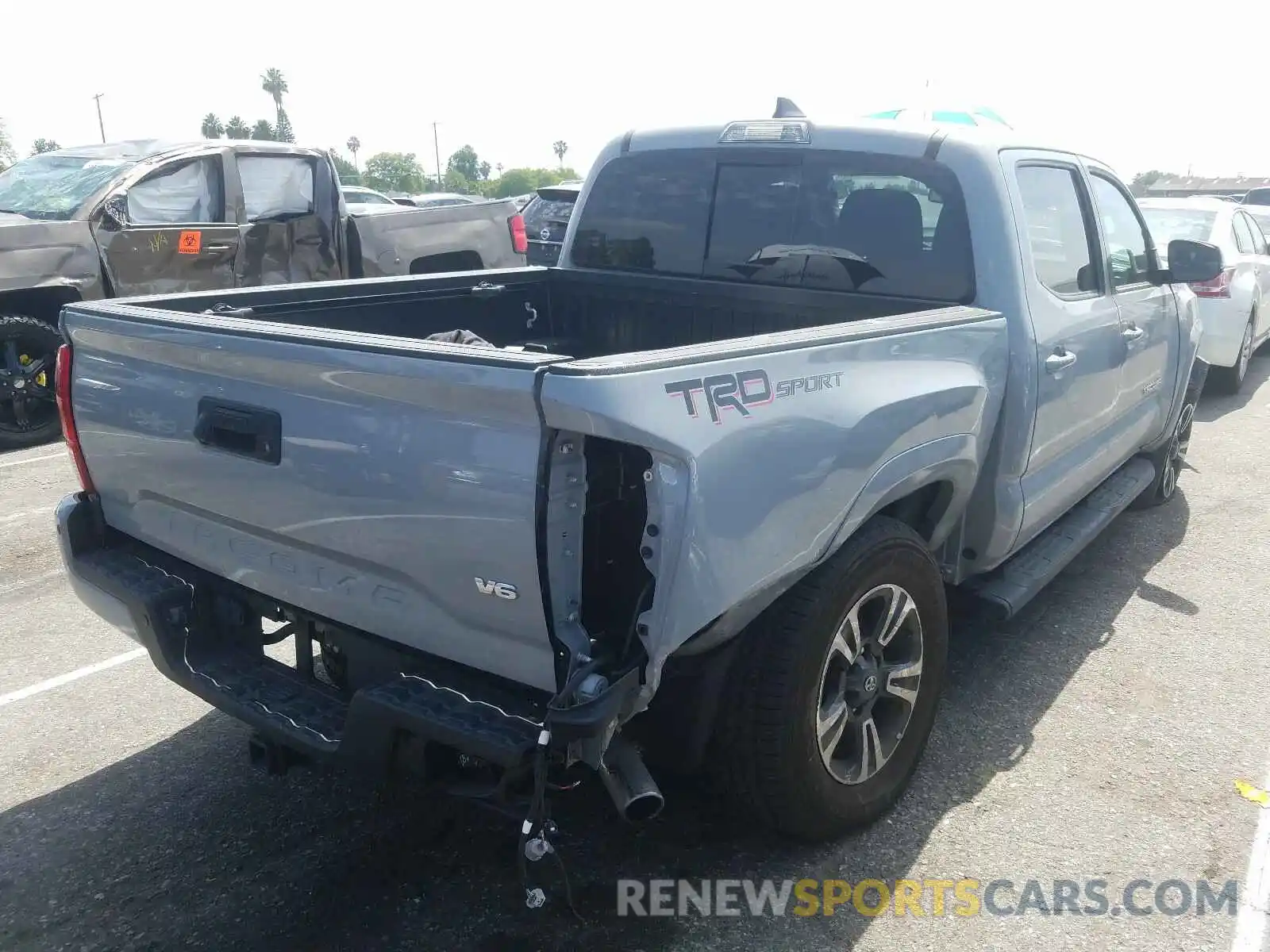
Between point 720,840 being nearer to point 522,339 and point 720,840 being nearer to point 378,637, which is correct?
point 378,637

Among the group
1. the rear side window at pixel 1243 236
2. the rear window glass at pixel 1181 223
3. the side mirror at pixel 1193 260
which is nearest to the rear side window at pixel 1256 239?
the rear side window at pixel 1243 236

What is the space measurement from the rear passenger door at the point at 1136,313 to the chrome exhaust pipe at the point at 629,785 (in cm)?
308

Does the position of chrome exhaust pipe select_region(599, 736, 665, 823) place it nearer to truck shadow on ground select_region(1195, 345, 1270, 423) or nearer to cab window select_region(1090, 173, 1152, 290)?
cab window select_region(1090, 173, 1152, 290)

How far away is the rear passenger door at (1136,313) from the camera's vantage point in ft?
14.4

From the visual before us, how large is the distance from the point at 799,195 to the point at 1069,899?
246 centimetres

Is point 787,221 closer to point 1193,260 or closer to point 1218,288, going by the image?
point 1193,260

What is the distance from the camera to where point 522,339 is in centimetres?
442

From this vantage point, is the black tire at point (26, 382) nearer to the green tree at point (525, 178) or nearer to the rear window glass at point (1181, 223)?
the rear window glass at point (1181, 223)

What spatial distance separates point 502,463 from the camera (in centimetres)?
210

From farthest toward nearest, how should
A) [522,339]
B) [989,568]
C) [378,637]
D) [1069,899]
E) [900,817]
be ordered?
[522,339] < [989,568] < [900,817] < [1069,899] < [378,637]

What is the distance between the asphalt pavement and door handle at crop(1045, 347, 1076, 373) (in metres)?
1.22

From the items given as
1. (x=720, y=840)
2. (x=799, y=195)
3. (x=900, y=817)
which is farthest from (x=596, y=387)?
(x=799, y=195)

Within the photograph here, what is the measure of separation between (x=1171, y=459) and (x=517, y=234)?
623cm
